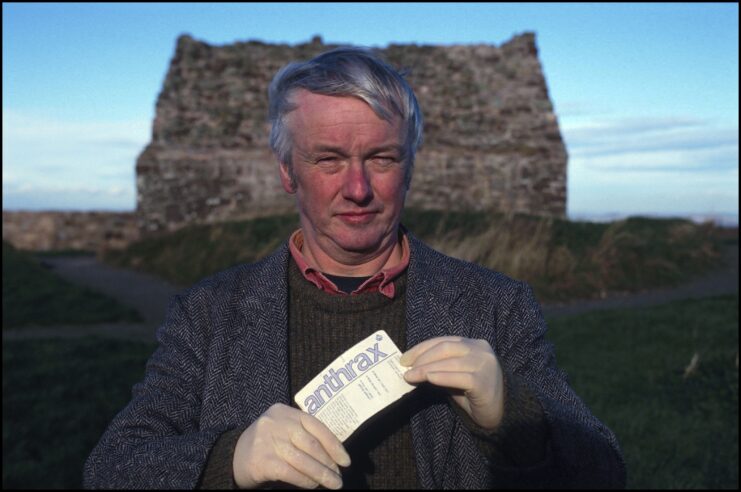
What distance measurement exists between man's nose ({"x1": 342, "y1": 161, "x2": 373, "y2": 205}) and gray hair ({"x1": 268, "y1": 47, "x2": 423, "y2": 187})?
13cm

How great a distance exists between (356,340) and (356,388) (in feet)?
1.24

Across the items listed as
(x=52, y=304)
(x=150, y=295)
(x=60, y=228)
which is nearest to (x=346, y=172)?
(x=52, y=304)

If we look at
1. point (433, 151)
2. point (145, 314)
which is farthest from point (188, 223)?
point (145, 314)

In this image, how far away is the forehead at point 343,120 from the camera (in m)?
1.90

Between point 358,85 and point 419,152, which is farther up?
point 419,152

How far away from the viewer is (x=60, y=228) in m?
19.3

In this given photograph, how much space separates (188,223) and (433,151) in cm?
588

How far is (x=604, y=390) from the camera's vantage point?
5652mm

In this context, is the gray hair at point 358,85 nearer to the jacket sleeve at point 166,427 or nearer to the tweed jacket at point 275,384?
the tweed jacket at point 275,384

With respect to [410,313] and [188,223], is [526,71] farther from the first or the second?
[410,313]

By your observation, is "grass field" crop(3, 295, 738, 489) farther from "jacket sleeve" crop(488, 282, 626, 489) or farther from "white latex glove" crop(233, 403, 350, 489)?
"white latex glove" crop(233, 403, 350, 489)

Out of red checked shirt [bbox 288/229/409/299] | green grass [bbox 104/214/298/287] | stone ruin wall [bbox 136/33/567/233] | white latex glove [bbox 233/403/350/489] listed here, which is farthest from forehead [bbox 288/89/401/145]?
stone ruin wall [bbox 136/33/567/233]

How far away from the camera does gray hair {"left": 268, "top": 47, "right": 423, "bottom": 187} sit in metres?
1.89

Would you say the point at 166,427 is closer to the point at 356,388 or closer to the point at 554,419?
the point at 356,388
